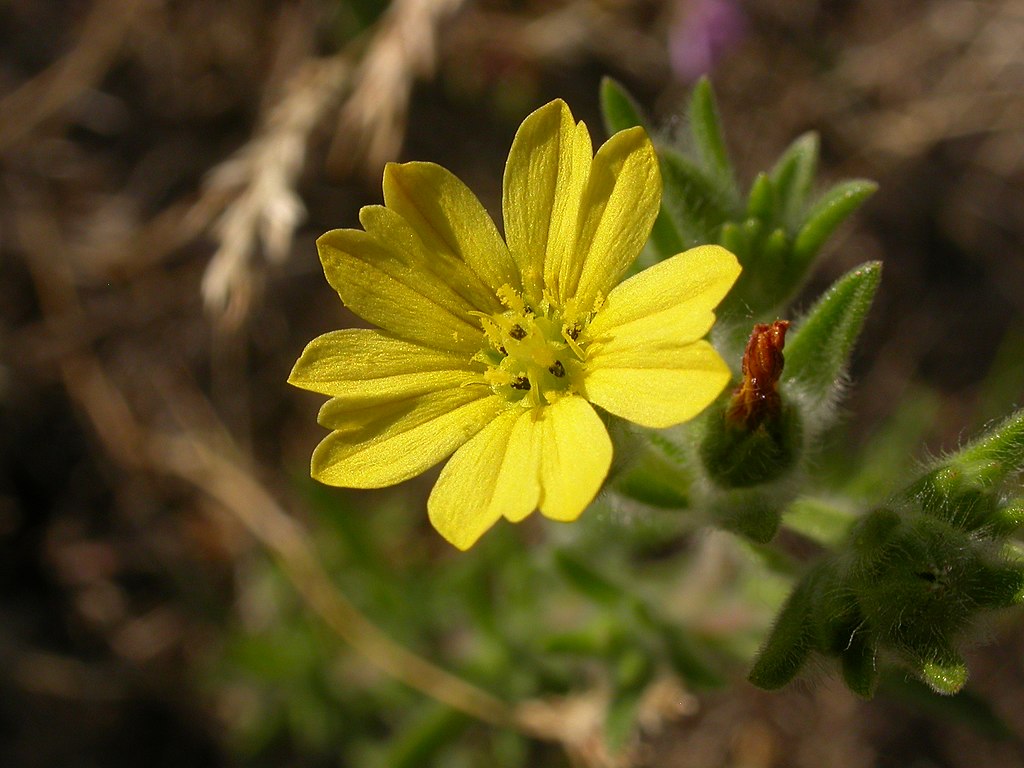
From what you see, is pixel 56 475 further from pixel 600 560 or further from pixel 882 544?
pixel 882 544

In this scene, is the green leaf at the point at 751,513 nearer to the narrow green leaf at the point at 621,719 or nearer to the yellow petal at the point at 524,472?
the yellow petal at the point at 524,472

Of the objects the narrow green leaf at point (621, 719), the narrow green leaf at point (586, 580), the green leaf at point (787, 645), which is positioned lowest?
the narrow green leaf at point (621, 719)

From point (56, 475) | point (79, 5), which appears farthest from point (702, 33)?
point (56, 475)

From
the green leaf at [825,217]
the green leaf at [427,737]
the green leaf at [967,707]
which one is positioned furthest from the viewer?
the green leaf at [427,737]

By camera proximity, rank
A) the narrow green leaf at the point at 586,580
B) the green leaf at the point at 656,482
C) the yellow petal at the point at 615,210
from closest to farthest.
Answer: the yellow petal at the point at 615,210 → the green leaf at the point at 656,482 → the narrow green leaf at the point at 586,580

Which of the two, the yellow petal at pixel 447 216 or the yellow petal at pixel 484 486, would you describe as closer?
the yellow petal at pixel 484 486

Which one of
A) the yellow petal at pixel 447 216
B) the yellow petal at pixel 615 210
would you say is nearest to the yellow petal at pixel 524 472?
the yellow petal at pixel 615 210
